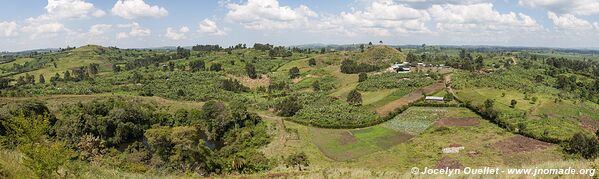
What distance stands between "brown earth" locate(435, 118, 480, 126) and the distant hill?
84.7 meters

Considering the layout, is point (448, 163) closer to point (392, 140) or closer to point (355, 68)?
point (392, 140)

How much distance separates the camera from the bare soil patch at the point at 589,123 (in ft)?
192

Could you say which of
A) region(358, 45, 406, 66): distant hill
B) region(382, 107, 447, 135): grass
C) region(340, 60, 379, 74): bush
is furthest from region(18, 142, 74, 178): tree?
region(358, 45, 406, 66): distant hill

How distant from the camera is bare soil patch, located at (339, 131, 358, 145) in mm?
58684

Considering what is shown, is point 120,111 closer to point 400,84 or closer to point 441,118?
point 441,118

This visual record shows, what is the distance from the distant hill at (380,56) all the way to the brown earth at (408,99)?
61867 mm

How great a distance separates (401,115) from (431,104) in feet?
22.5

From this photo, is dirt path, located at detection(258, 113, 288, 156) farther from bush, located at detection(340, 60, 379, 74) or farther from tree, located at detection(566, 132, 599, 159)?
bush, located at detection(340, 60, 379, 74)

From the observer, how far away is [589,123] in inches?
2421

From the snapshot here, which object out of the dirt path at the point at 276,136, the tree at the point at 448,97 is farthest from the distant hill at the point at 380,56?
the dirt path at the point at 276,136

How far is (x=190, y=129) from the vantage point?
6612cm

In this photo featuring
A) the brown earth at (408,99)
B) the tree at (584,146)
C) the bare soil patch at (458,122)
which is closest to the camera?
the tree at (584,146)

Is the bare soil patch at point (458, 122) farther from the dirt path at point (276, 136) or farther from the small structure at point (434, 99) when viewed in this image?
the dirt path at point (276, 136)

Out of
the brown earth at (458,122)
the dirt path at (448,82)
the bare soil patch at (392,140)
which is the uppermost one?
the dirt path at (448,82)
